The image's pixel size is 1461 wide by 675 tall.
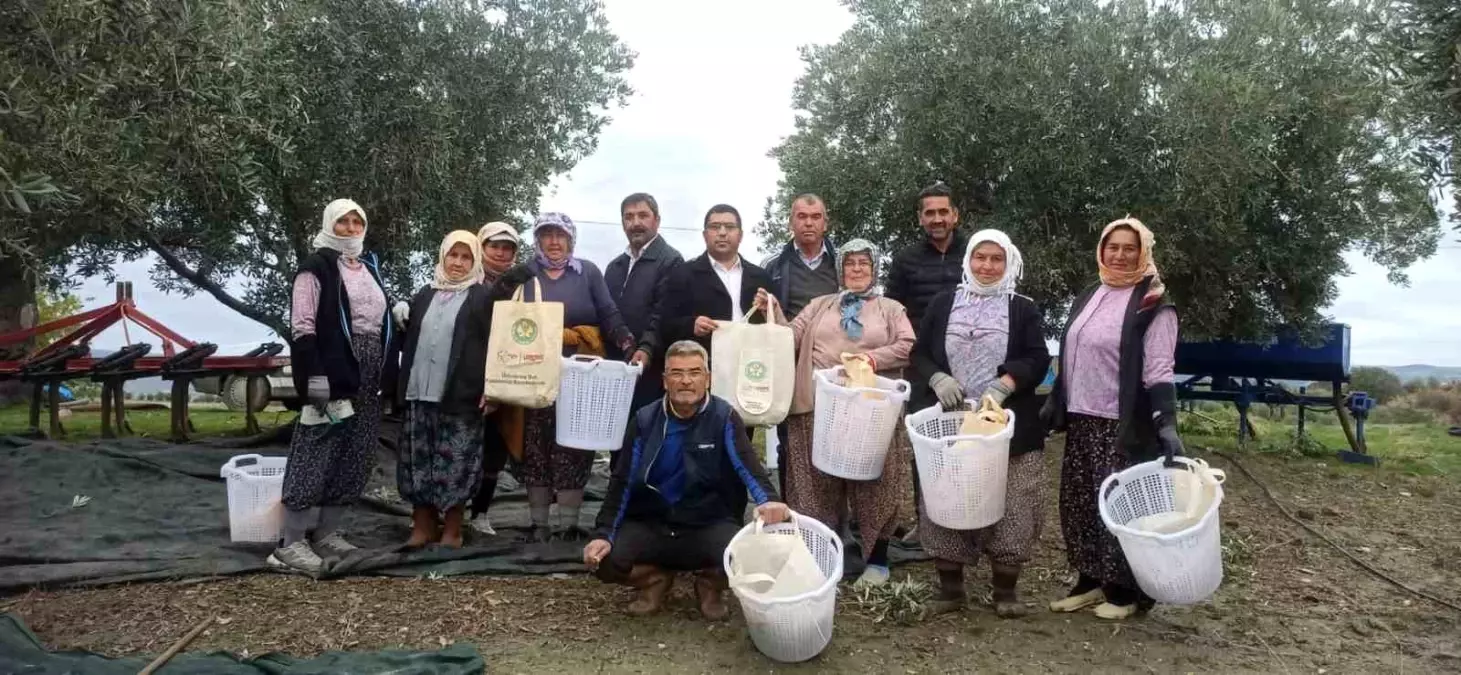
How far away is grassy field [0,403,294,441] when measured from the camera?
9578 millimetres

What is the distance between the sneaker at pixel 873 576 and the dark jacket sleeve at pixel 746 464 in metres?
0.79

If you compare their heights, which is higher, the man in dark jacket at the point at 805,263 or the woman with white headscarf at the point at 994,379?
the man in dark jacket at the point at 805,263

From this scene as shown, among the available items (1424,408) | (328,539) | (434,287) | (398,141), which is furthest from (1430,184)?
(1424,408)

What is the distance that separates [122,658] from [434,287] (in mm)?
2140

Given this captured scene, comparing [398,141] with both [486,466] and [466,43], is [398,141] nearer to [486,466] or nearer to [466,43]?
[466,43]

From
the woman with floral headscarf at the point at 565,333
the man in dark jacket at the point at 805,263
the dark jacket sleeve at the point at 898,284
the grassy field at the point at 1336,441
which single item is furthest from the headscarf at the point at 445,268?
the grassy field at the point at 1336,441

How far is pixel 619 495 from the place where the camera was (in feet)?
13.4

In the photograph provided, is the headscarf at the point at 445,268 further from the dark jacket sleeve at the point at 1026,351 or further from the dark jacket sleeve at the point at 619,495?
the dark jacket sleeve at the point at 1026,351

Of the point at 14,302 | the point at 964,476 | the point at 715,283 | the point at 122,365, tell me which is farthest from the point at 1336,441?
the point at 14,302

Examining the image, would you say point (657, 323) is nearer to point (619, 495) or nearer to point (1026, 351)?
point (619, 495)

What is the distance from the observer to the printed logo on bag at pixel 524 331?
451 cm

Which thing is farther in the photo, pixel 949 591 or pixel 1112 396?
pixel 949 591

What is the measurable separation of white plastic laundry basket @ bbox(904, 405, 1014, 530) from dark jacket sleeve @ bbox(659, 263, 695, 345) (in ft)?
4.71

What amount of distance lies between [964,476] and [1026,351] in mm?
739
